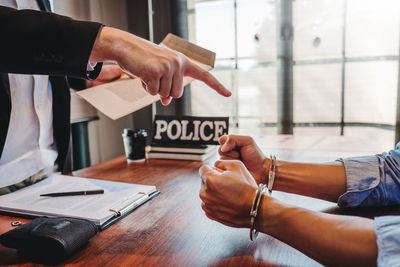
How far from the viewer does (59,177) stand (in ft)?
3.35

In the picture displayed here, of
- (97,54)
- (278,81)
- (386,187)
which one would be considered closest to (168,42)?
(97,54)

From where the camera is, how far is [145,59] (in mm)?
632

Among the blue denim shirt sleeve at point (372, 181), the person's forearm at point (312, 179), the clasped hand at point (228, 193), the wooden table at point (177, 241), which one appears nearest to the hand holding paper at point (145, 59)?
the clasped hand at point (228, 193)

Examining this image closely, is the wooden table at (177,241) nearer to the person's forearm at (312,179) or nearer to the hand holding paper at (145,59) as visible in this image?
the person's forearm at (312,179)

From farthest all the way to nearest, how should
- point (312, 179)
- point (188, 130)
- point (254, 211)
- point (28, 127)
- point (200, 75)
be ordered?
point (188, 130) < point (28, 127) < point (312, 179) < point (200, 75) < point (254, 211)

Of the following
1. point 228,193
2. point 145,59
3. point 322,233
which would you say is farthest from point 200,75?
point 322,233

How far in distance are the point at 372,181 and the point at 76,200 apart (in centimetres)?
82

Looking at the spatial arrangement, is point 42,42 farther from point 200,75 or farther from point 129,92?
point 129,92

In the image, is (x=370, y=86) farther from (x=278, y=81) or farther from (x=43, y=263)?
(x=43, y=263)

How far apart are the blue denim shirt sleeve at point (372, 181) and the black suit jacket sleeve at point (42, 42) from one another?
29.9 inches

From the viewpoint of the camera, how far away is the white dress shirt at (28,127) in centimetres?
102

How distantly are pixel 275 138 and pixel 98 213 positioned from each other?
57.3 inches

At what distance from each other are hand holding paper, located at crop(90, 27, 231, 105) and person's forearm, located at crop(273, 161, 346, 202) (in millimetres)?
441

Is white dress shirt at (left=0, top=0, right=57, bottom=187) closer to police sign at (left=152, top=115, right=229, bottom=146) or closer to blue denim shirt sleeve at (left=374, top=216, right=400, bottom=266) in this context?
police sign at (left=152, top=115, right=229, bottom=146)
